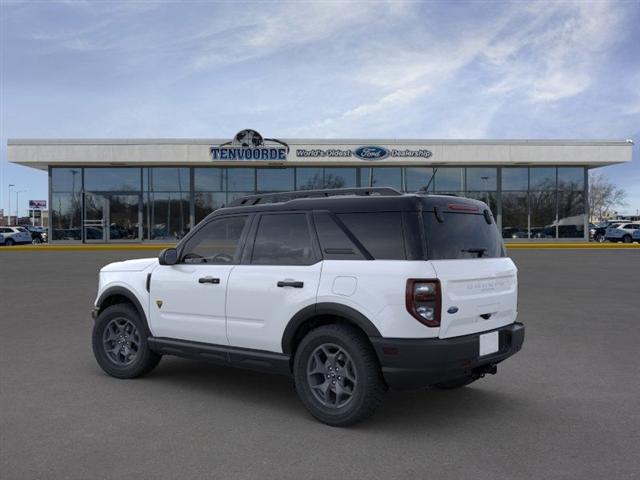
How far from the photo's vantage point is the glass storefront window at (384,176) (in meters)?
37.9

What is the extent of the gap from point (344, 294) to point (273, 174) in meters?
33.6

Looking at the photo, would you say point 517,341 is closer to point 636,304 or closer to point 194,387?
point 194,387

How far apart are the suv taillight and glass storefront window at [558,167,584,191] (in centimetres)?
3729

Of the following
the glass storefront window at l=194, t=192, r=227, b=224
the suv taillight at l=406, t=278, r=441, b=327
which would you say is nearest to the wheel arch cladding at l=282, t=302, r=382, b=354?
the suv taillight at l=406, t=278, r=441, b=327

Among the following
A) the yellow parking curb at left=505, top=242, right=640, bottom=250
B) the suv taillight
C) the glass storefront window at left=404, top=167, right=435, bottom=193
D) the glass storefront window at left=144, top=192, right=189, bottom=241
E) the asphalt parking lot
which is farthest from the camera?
the glass storefront window at left=404, top=167, right=435, bottom=193

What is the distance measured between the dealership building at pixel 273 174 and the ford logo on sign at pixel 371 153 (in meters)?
0.06

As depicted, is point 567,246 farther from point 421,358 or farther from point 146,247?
point 421,358

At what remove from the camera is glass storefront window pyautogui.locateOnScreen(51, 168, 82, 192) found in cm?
3703

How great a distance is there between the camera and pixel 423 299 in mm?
4297

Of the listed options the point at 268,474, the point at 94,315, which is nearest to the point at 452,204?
the point at 268,474

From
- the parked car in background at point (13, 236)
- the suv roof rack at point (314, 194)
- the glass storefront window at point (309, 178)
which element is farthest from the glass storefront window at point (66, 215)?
the suv roof rack at point (314, 194)

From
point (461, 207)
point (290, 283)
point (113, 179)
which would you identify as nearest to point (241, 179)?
point (113, 179)

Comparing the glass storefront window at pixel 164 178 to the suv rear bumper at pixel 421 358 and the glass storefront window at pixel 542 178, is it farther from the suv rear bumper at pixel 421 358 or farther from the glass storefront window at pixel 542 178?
the suv rear bumper at pixel 421 358

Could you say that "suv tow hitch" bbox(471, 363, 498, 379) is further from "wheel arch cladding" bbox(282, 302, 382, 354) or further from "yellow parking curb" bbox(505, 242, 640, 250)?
"yellow parking curb" bbox(505, 242, 640, 250)
